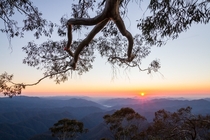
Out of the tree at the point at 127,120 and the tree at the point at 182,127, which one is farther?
the tree at the point at 127,120

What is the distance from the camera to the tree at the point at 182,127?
175 centimetres

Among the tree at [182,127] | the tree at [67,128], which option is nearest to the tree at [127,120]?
the tree at [182,127]

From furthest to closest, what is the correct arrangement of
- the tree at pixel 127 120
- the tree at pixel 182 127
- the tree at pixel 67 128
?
the tree at pixel 67 128, the tree at pixel 127 120, the tree at pixel 182 127

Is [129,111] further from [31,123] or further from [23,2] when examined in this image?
[31,123]

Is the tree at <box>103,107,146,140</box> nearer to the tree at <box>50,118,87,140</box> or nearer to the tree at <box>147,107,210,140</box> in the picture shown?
the tree at <box>147,107,210,140</box>

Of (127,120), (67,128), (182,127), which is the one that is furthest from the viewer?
(67,128)

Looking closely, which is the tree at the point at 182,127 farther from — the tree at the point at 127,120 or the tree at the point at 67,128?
Result: the tree at the point at 67,128

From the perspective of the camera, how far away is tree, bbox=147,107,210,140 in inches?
68.9

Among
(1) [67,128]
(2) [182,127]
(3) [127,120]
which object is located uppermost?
(2) [182,127]

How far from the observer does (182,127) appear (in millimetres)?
3766

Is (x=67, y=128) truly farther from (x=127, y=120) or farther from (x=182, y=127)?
(x=182, y=127)

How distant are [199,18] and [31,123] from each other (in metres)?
110

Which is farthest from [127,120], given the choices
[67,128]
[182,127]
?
[182,127]

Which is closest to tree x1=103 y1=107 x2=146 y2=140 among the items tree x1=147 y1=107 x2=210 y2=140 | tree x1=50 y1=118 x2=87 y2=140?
tree x1=147 y1=107 x2=210 y2=140
